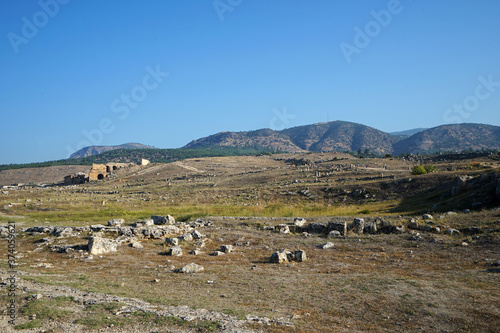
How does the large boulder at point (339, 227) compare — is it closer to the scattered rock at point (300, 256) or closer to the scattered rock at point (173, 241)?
the scattered rock at point (300, 256)

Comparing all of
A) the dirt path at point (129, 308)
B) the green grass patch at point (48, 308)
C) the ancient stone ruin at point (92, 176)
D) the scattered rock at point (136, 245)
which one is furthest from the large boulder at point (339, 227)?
the ancient stone ruin at point (92, 176)

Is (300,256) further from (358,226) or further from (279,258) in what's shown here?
(358,226)

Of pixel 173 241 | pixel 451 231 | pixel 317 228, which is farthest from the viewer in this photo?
pixel 317 228

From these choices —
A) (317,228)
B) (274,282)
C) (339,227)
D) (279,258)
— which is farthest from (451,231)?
(274,282)

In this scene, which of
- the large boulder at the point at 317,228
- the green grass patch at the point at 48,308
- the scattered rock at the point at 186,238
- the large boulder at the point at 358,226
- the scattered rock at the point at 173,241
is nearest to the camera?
the green grass patch at the point at 48,308

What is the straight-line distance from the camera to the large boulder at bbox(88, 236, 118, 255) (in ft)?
52.2

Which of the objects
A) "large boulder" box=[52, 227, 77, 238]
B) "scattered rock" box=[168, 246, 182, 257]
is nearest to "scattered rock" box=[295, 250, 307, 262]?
"scattered rock" box=[168, 246, 182, 257]

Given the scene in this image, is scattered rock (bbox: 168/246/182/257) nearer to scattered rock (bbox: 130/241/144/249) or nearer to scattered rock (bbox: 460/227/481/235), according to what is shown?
scattered rock (bbox: 130/241/144/249)

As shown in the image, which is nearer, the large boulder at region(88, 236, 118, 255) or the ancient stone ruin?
the large boulder at region(88, 236, 118, 255)

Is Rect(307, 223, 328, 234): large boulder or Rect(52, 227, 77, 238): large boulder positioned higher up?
Rect(52, 227, 77, 238): large boulder

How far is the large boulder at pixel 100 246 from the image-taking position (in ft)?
52.2

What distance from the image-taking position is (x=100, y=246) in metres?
16.2

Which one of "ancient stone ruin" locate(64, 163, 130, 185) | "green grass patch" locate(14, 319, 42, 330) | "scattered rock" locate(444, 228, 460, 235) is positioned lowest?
"scattered rock" locate(444, 228, 460, 235)

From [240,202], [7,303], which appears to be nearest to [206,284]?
[7,303]
